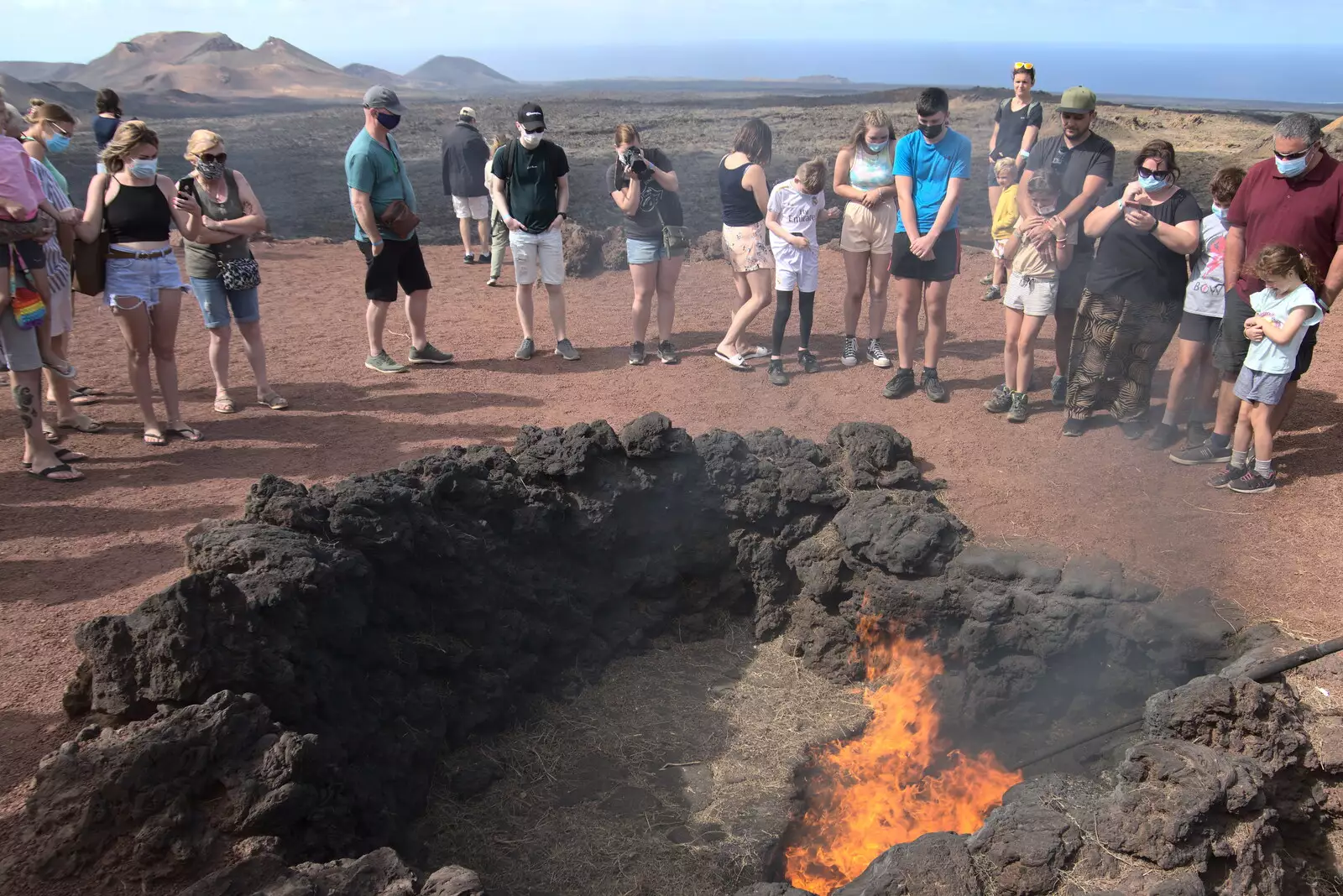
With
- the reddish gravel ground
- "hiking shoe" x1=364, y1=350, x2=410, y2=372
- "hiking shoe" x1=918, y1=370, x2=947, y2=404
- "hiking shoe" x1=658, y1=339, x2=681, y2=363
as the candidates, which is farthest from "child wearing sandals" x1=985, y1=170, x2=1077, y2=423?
"hiking shoe" x1=364, y1=350, x2=410, y2=372

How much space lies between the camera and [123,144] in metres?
6.30

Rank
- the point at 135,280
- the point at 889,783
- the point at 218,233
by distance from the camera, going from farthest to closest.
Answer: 1. the point at 218,233
2. the point at 135,280
3. the point at 889,783

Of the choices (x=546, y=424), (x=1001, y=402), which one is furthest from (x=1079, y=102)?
(x=546, y=424)

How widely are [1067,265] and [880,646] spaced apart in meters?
3.59

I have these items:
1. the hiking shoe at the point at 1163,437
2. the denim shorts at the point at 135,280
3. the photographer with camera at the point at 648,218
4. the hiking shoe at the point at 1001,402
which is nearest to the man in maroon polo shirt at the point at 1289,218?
the hiking shoe at the point at 1163,437

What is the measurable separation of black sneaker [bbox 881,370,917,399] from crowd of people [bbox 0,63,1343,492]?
2 cm

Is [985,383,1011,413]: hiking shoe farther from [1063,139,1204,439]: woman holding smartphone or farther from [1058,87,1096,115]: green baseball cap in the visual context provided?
[1058,87,1096,115]: green baseball cap

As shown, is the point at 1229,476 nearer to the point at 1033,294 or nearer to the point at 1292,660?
the point at 1033,294

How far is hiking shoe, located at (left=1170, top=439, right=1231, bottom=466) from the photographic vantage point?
22.3ft

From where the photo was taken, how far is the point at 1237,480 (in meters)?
6.43

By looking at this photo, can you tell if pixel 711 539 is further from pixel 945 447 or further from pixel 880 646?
pixel 945 447

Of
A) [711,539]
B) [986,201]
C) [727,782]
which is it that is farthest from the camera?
[986,201]

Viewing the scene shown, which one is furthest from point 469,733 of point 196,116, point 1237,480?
point 196,116

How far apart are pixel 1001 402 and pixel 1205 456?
1541 millimetres
